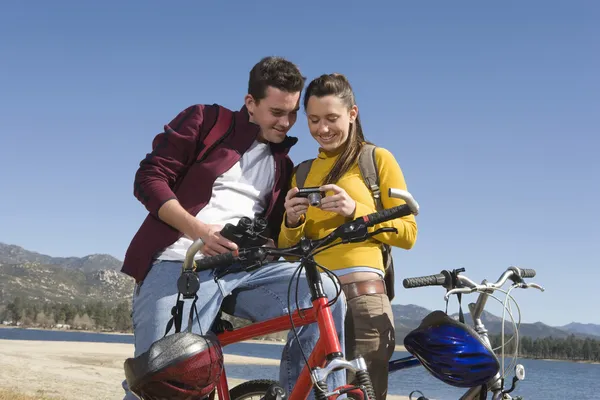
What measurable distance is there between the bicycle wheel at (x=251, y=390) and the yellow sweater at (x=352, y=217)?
100 centimetres

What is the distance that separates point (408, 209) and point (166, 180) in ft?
5.39

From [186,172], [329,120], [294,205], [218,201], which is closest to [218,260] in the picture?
[294,205]

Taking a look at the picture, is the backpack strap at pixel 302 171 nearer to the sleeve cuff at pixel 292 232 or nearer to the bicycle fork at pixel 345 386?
the sleeve cuff at pixel 292 232

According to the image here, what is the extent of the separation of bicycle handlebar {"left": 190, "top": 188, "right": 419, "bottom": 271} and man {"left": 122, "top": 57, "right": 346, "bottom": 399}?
25 centimetres

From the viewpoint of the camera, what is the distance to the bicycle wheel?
3.95 meters

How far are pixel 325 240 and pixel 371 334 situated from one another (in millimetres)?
1023

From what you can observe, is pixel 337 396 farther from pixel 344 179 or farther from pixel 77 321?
pixel 77 321

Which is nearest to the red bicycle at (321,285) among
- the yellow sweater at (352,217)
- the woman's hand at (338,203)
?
the woman's hand at (338,203)

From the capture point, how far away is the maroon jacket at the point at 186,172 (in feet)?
11.5

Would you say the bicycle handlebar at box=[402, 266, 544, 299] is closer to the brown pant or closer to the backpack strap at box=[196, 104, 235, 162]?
the brown pant

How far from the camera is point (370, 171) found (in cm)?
361

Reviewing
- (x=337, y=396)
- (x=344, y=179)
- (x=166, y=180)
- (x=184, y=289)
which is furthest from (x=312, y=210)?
(x=337, y=396)

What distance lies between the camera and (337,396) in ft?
8.17

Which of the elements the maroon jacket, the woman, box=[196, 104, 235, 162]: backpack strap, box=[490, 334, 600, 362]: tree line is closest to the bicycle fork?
the woman
